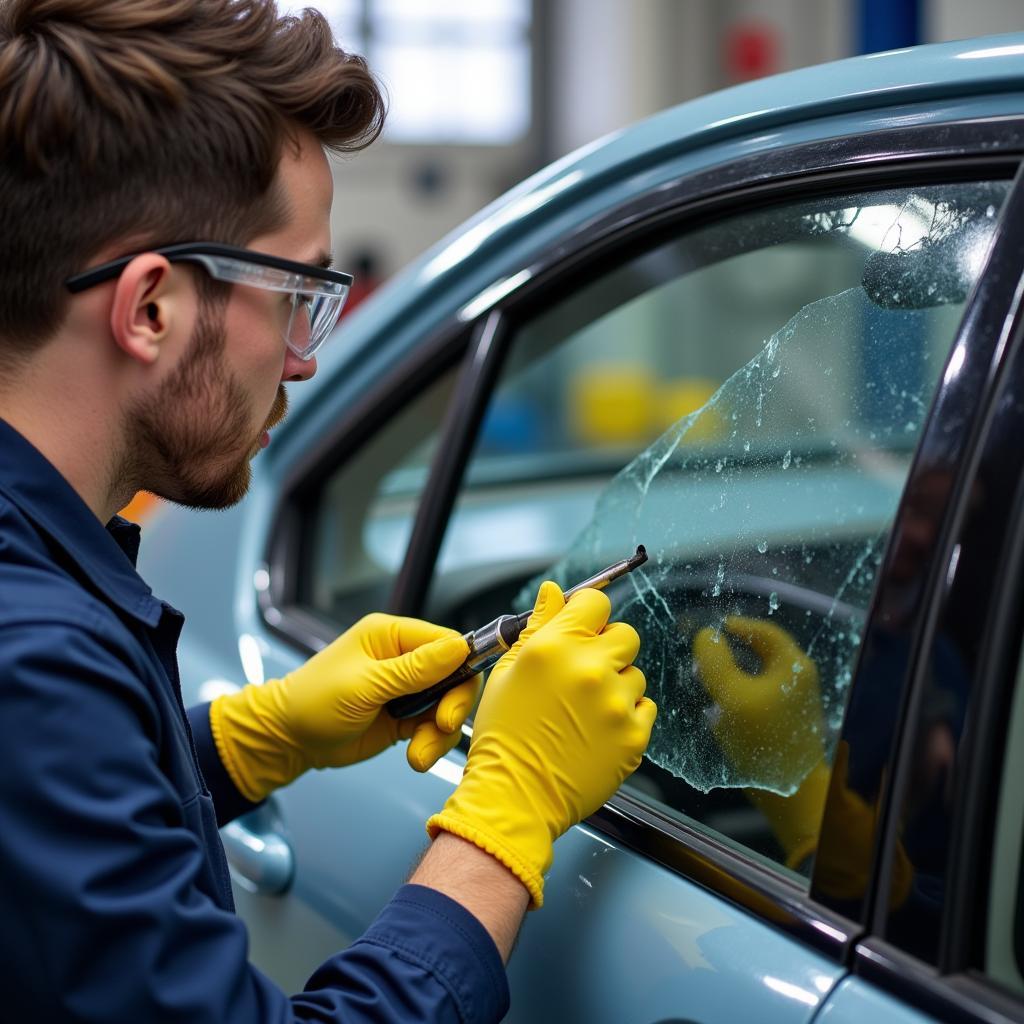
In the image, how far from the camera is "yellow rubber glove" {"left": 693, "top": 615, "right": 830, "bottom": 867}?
101 cm

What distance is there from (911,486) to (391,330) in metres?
0.89

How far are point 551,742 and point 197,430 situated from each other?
0.39 metres

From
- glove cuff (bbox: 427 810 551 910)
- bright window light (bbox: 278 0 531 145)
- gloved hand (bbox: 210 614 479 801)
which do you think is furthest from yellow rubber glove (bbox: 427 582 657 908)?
bright window light (bbox: 278 0 531 145)

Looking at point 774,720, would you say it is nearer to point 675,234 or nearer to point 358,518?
point 675,234

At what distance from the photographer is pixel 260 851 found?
57.4 inches

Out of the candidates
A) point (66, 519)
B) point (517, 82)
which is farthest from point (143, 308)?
point (517, 82)

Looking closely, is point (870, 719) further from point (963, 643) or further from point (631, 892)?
point (631, 892)

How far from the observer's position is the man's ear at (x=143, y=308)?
0.98 m

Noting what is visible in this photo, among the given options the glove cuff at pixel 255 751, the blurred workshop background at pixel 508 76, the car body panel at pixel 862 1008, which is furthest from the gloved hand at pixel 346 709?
the blurred workshop background at pixel 508 76

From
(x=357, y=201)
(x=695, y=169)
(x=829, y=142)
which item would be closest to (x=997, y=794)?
(x=829, y=142)

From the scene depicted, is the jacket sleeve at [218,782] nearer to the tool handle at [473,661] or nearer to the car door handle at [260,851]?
the car door handle at [260,851]

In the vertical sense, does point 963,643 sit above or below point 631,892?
above

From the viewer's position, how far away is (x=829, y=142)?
108cm

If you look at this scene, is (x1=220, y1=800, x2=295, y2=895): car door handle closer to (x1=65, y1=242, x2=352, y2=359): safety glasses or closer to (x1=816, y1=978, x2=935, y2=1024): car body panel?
(x1=65, y1=242, x2=352, y2=359): safety glasses
